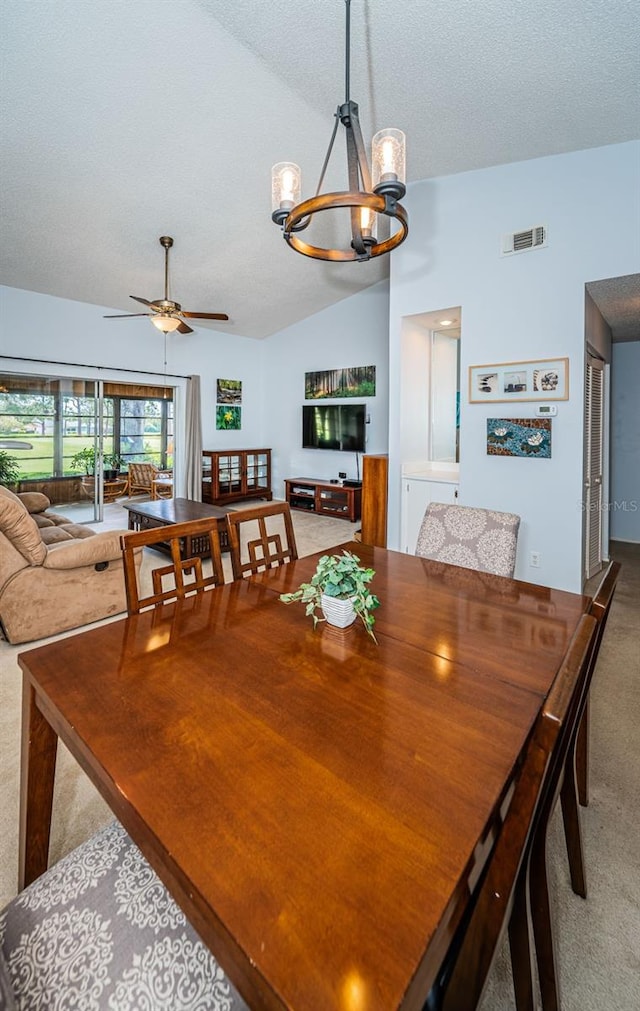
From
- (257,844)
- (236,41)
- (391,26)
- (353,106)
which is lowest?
(257,844)

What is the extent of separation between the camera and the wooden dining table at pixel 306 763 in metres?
0.57

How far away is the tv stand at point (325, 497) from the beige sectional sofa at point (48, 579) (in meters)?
3.50

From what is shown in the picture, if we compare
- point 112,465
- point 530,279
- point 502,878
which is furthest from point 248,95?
point 112,465

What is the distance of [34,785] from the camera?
1.20 m

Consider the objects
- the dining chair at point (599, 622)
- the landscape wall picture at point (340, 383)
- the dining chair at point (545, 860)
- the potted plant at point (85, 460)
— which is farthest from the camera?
the landscape wall picture at point (340, 383)

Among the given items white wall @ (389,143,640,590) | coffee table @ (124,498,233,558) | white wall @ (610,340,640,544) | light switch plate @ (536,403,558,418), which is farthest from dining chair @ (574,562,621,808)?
white wall @ (610,340,640,544)

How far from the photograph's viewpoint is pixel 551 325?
133 inches

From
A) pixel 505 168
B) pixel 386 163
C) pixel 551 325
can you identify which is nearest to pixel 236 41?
pixel 386 163

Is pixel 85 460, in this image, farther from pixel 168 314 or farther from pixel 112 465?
pixel 168 314

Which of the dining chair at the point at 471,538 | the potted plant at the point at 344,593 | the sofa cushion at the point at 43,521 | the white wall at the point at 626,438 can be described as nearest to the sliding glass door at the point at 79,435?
the sofa cushion at the point at 43,521

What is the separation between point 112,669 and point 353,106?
82.2 inches

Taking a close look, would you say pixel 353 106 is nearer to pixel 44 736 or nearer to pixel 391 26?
pixel 391 26

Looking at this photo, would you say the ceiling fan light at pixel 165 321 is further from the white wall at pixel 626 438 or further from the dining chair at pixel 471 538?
the white wall at pixel 626 438

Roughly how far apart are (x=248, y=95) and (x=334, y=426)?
4403 millimetres
